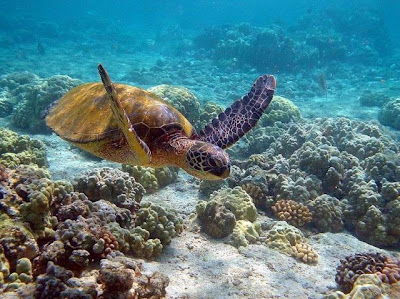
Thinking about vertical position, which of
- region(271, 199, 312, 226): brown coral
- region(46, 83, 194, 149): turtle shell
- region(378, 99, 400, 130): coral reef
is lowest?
region(271, 199, 312, 226): brown coral

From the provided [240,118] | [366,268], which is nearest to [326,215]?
[366,268]

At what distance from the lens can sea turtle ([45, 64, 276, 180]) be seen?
321 cm

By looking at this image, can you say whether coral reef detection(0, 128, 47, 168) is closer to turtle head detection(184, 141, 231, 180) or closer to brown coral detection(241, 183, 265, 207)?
turtle head detection(184, 141, 231, 180)

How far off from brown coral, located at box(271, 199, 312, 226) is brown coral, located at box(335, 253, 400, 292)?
1.30m

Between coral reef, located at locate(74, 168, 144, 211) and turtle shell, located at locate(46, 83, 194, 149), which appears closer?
turtle shell, located at locate(46, 83, 194, 149)

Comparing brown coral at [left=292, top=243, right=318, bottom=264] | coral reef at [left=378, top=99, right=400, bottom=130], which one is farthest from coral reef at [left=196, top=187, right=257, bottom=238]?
coral reef at [left=378, top=99, right=400, bottom=130]

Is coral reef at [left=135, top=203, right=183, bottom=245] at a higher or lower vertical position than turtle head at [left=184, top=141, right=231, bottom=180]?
lower

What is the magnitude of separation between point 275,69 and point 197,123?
15.0 meters

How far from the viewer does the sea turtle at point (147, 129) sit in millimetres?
3213

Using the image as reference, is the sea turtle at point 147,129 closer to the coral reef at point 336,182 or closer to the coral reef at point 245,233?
the coral reef at point 245,233

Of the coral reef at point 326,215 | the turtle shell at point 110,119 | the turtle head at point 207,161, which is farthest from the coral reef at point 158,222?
the coral reef at point 326,215

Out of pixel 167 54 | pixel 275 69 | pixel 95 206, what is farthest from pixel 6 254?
pixel 167 54

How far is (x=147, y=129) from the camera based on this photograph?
3.73m

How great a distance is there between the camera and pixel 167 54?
2845 cm
